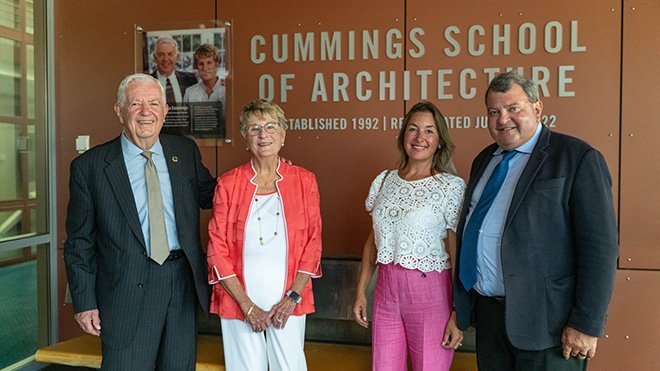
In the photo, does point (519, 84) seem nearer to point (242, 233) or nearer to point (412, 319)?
point (412, 319)

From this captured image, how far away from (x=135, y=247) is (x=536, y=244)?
1567mm

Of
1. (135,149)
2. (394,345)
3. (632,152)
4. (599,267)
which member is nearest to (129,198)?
(135,149)

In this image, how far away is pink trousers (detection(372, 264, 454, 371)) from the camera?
6.51ft

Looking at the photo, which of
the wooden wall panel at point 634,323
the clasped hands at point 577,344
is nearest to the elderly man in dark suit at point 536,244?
the clasped hands at point 577,344

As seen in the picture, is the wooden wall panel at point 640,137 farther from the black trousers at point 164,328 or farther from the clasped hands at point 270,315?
the black trousers at point 164,328

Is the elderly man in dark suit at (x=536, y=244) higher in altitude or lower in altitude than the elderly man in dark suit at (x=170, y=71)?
lower

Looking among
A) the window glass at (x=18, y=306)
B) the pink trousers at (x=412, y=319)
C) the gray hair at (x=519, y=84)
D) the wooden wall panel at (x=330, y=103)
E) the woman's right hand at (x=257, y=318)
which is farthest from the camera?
the window glass at (x=18, y=306)

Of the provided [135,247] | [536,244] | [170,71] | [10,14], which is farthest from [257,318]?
[10,14]

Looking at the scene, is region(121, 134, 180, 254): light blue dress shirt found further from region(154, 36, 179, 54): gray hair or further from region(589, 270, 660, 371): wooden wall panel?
region(589, 270, 660, 371): wooden wall panel

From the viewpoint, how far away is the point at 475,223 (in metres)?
1.86

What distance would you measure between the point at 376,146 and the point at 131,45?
1860mm

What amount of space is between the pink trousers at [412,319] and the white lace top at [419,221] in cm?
5

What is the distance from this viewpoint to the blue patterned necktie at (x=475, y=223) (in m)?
1.85

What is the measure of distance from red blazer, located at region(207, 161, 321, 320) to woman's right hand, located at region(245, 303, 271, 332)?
5 centimetres
